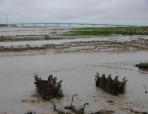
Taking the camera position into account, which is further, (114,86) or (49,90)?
(114,86)

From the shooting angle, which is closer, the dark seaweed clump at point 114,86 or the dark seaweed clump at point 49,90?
the dark seaweed clump at point 49,90

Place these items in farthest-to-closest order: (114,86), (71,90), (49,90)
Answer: (71,90), (114,86), (49,90)

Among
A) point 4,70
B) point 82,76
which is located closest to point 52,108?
point 82,76

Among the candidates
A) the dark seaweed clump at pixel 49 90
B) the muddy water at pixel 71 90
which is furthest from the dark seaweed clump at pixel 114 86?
the dark seaweed clump at pixel 49 90

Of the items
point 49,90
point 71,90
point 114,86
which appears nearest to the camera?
point 49,90

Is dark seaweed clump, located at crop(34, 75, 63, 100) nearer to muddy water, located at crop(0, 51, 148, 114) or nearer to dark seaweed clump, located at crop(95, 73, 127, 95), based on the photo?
muddy water, located at crop(0, 51, 148, 114)

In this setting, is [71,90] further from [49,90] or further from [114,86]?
[114,86]

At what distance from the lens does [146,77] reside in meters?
13.5

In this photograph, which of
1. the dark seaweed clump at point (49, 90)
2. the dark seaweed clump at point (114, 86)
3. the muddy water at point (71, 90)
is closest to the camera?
the muddy water at point (71, 90)

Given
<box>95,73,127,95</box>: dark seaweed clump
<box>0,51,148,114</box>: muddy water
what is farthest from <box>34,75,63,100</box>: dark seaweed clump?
<box>95,73,127,95</box>: dark seaweed clump

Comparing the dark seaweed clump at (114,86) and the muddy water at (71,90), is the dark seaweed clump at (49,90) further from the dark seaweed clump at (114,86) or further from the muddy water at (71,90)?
the dark seaweed clump at (114,86)

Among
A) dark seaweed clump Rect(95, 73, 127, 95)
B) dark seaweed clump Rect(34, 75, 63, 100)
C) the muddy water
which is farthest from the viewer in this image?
dark seaweed clump Rect(95, 73, 127, 95)

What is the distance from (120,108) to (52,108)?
8.14 feet

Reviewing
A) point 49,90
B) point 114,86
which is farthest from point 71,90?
point 114,86
